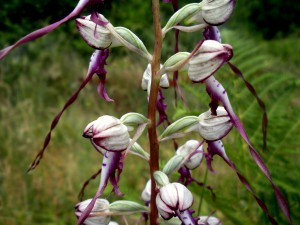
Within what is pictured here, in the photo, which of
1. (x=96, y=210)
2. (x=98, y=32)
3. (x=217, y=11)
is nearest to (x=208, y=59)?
(x=217, y=11)

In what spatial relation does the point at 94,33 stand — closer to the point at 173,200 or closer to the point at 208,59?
the point at 208,59

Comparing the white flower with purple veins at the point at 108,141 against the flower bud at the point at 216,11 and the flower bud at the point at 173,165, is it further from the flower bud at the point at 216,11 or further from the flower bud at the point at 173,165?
the flower bud at the point at 216,11

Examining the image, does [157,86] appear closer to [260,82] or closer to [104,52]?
[104,52]

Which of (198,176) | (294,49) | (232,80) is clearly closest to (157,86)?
(232,80)

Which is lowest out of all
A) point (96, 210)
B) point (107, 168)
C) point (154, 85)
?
point (96, 210)

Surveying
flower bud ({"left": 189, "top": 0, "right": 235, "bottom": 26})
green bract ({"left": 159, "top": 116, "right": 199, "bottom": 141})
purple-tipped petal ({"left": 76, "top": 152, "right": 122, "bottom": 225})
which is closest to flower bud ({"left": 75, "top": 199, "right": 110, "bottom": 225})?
purple-tipped petal ({"left": 76, "top": 152, "right": 122, "bottom": 225})

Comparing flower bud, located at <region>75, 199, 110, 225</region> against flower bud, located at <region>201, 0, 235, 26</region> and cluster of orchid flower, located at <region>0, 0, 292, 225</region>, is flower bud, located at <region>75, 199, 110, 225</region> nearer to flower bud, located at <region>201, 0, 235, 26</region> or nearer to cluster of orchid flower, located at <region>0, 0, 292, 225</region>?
cluster of orchid flower, located at <region>0, 0, 292, 225</region>

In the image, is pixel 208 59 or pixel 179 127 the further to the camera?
pixel 179 127
